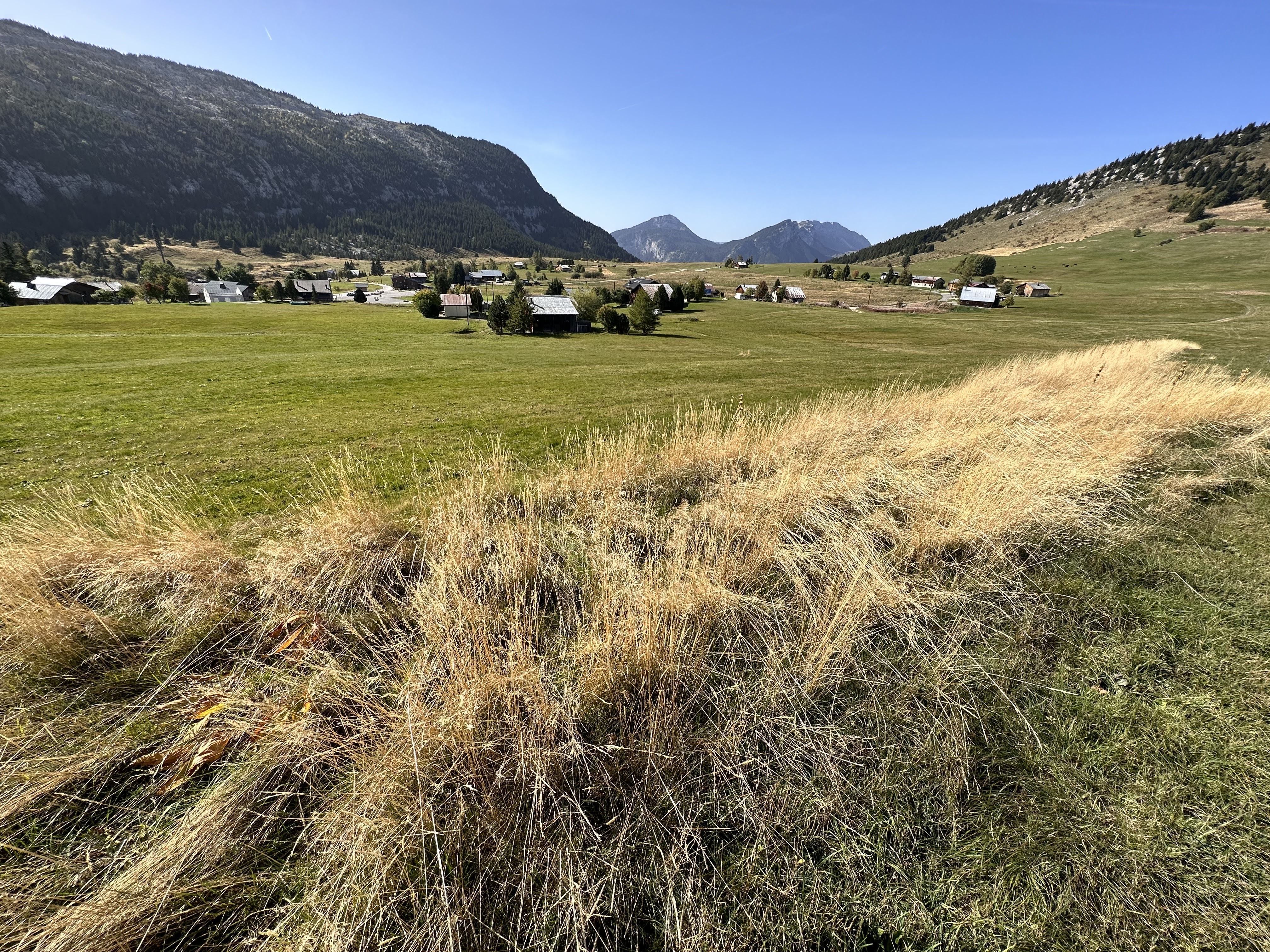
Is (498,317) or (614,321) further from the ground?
(498,317)

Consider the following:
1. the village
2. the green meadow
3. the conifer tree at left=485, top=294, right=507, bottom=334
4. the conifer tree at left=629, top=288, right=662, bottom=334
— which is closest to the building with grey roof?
the village

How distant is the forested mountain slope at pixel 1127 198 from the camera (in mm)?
128250

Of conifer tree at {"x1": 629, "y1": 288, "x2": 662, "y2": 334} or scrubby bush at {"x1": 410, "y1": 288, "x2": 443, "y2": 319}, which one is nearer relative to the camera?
conifer tree at {"x1": 629, "y1": 288, "x2": 662, "y2": 334}

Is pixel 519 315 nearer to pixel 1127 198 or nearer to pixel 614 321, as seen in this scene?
pixel 614 321

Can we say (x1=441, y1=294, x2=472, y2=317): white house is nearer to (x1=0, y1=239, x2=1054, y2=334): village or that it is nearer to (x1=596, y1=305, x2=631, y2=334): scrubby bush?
(x1=0, y1=239, x2=1054, y2=334): village

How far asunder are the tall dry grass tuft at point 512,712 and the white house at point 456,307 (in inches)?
2631

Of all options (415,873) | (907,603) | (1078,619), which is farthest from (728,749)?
(1078,619)

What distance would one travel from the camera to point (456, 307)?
6700 centimetres

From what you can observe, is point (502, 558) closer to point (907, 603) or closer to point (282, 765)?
point (282, 765)

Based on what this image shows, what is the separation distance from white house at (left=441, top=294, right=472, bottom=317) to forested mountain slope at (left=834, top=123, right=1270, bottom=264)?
168 m

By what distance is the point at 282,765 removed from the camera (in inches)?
124

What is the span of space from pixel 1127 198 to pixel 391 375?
224 metres

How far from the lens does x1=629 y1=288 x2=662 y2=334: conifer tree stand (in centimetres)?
5281

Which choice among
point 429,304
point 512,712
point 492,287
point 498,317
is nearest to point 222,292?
point 492,287
